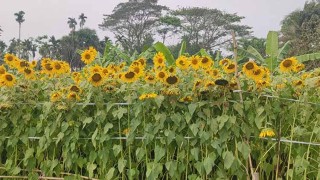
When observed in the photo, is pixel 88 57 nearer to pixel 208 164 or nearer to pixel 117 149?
pixel 117 149

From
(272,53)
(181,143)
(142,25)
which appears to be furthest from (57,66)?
(142,25)

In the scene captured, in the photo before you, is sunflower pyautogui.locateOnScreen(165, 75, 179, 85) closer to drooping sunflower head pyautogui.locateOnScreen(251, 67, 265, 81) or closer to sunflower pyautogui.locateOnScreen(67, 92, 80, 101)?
drooping sunflower head pyautogui.locateOnScreen(251, 67, 265, 81)

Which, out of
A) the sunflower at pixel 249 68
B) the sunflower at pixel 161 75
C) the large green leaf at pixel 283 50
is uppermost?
the large green leaf at pixel 283 50

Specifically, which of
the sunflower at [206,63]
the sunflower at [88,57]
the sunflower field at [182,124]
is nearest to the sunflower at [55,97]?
the sunflower field at [182,124]

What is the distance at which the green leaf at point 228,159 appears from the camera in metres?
2.62

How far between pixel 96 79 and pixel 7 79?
2.02ft

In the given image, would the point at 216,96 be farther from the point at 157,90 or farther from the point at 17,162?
the point at 17,162

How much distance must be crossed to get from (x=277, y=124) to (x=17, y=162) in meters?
1.62

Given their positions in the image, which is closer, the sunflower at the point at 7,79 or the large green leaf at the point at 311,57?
the sunflower at the point at 7,79

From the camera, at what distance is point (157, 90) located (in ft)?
9.05

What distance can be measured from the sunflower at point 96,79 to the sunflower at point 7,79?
56cm

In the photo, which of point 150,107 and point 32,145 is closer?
point 150,107

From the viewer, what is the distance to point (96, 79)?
2840mm

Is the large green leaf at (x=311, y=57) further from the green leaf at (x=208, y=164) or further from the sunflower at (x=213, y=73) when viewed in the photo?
the green leaf at (x=208, y=164)
